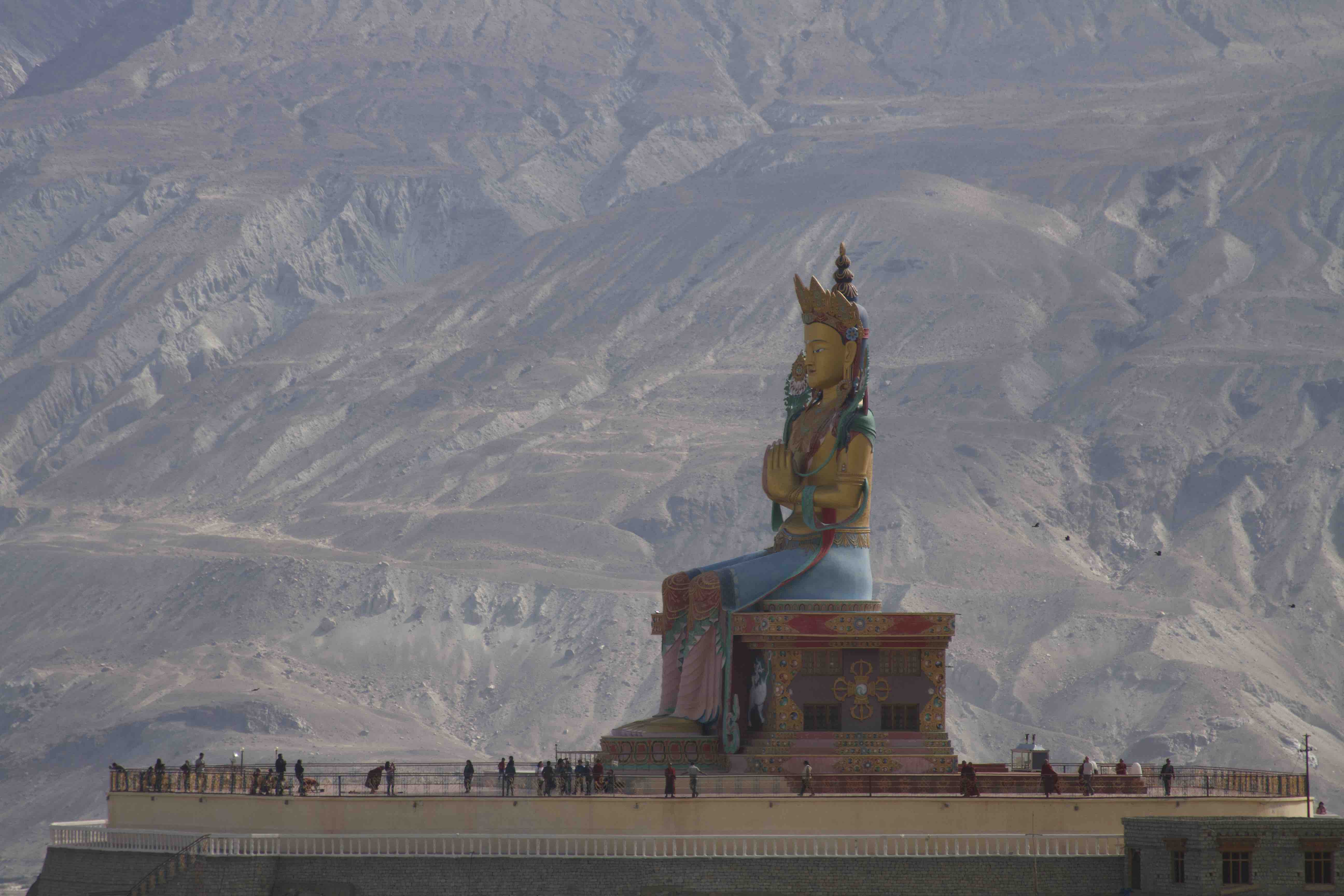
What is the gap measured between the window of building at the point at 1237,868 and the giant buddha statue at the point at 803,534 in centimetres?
888

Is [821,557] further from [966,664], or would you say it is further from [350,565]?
[350,565]

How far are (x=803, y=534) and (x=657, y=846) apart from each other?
27.4 ft

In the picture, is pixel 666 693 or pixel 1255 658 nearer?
pixel 666 693

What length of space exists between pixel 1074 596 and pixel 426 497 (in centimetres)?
5734

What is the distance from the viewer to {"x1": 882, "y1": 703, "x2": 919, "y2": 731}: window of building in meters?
41.1

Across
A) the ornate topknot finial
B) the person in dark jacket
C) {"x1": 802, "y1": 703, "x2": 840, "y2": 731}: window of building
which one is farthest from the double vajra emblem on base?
the ornate topknot finial

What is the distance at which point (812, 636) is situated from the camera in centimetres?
4088

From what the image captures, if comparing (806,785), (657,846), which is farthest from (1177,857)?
(657,846)

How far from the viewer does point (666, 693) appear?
144 feet

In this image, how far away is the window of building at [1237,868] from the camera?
3503cm

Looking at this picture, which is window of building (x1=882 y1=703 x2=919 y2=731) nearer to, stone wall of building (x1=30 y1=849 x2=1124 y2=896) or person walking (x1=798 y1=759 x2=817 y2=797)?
person walking (x1=798 y1=759 x2=817 y2=797)

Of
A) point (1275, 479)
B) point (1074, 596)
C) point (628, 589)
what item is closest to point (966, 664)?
point (1074, 596)

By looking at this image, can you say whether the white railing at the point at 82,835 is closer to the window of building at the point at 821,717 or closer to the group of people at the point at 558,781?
the group of people at the point at 558,781

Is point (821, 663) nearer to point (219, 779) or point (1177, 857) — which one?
point (1177, 857)
